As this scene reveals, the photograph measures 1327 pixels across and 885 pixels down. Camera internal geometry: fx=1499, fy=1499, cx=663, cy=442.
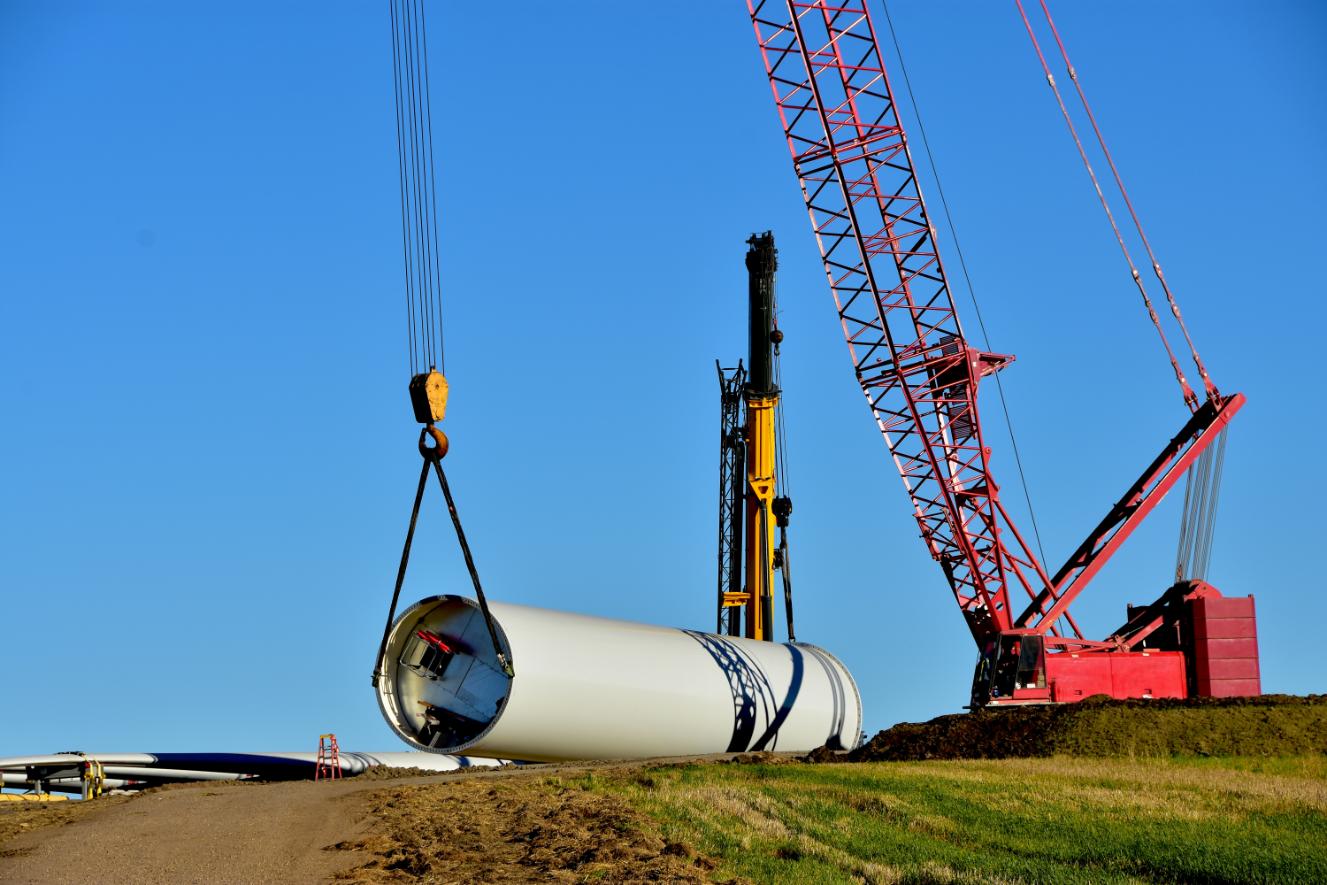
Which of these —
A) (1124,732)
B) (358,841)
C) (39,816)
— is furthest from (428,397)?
(1124,732)

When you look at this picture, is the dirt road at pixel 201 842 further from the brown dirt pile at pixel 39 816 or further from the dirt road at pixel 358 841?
the brown dirt pile at pixel 39 816

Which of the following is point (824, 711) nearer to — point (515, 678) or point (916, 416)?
point (916, 416)

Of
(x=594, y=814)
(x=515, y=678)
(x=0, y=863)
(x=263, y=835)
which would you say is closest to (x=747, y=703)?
(x=515, y=678)

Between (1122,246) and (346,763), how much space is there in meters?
25.9

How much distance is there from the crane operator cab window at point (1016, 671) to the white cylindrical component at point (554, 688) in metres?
7.50

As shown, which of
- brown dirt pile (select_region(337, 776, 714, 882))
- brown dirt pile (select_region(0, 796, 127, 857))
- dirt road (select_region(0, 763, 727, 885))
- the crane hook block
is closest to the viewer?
brown dirt pile (select_region(337, 776, 714, 882))

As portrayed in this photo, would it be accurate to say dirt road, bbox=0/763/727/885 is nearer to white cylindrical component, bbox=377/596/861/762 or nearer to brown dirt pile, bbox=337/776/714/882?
brown dirt pile, bbox=337/776/714/882

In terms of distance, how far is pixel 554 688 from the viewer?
30719 millimetres

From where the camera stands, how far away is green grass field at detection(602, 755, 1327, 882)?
16594 millimetres

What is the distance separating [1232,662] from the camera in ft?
132

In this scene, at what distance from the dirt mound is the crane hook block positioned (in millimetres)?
14780

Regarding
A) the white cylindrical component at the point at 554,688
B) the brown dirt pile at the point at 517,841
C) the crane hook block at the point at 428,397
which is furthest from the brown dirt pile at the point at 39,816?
the crane hook block at the point at 428,397

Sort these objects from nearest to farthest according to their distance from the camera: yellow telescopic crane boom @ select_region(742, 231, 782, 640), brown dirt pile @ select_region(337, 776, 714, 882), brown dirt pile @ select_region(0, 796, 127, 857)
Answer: brown dirt pile @ select_region(337, 776, 714, 882) < brown dirt pile @ select_region(0, 796, 127, 857) < yellow telescopic crane boom @ select_region(742, 231, 782, 640)

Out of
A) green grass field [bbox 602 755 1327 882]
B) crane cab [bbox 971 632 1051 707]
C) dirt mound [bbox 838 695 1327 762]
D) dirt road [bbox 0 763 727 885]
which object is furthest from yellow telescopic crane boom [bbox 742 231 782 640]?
dirt road [bbox 0 763 727 885]
